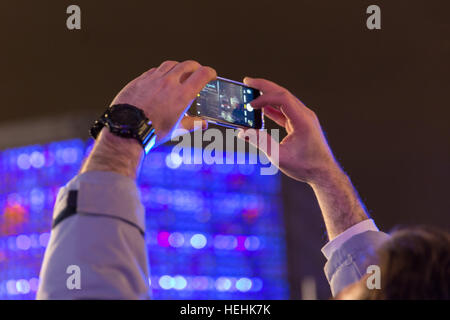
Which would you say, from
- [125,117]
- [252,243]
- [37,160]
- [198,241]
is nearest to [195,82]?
[125,117]

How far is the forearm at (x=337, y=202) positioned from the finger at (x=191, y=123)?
9.6 inches

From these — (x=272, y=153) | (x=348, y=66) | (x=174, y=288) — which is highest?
(x=348, y=66)

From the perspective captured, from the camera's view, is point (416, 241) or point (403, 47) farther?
point (403, 47)

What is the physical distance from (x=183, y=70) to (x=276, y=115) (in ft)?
1.45

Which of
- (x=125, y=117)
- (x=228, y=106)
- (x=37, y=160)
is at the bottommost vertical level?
(x=125, y=117)

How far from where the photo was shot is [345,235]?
3.17ft

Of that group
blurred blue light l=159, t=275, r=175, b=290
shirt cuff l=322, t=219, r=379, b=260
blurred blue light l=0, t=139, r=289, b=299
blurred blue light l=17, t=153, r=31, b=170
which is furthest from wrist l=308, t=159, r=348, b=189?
blurred blue light l=17, t=153, r=31, b=170

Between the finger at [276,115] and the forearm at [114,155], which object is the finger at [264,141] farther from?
the forearm at [114,155]

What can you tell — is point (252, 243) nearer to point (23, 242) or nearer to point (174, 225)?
point (174, 225)

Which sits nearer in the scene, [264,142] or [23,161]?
[264,142]
